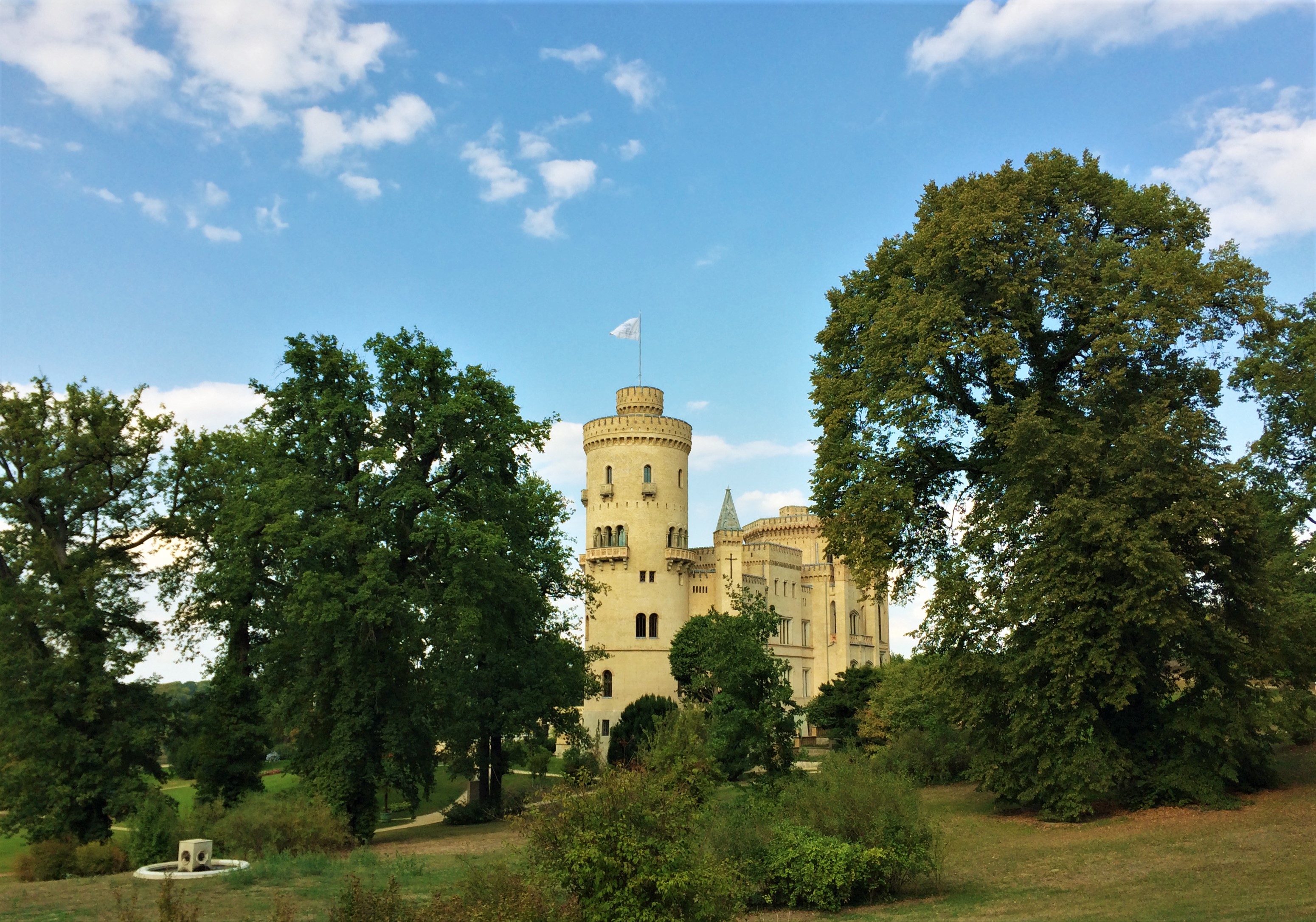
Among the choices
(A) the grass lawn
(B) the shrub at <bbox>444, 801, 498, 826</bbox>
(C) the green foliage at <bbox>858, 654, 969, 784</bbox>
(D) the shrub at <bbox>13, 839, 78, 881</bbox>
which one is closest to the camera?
(A) the grass lawn

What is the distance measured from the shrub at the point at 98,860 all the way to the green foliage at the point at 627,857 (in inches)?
639

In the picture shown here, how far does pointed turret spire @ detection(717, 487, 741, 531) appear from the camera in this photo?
7544 centimetres

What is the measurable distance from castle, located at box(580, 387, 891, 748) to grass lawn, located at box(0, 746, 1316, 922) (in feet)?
137

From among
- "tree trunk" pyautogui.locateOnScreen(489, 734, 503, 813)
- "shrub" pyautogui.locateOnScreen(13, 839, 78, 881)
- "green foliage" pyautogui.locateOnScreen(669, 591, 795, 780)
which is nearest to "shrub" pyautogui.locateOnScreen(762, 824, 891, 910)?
"green foliage" pyautogui.locateOnScreen(669, 591, 795, 780)

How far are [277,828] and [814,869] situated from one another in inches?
519

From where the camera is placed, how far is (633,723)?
55875 mm

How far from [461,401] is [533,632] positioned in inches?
410

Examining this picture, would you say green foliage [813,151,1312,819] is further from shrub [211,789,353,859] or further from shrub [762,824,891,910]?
shrub [211,789,353,859]

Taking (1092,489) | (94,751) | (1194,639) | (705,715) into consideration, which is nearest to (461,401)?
(705,715)

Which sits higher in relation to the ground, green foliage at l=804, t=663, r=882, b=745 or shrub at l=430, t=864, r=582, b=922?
green foliage at l=804, t=663, r=882, b=745

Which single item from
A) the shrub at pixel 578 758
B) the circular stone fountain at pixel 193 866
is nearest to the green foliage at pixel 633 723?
the shrub at pixel 578 758

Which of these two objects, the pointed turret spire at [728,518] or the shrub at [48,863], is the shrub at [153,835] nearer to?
the shrub at [48,863]

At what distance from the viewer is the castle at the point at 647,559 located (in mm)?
66938

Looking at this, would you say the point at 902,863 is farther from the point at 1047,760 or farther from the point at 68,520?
the point at 68,520
